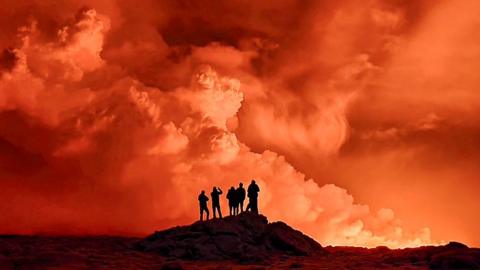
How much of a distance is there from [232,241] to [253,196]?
606cm

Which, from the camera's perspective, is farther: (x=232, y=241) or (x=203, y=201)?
(x=203, y=201)

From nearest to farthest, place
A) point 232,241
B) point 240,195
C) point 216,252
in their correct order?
1. point 216,252
2. point 232,241
3. point 240,195

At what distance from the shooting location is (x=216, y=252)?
28.1m

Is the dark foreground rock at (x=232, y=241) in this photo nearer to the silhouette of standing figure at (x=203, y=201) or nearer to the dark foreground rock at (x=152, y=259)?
the dark foreground rock at (x=152, y=259)

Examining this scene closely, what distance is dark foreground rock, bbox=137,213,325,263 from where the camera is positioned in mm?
27859

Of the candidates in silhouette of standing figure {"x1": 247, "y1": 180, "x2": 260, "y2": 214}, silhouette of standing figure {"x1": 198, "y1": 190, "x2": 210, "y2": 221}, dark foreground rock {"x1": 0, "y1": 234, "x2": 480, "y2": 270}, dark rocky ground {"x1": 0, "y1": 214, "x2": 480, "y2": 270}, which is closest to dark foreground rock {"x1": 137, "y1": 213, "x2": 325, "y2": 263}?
dark rocky ground {"x1": 0, "y1": 214, "x2": 480, "y2": 270}

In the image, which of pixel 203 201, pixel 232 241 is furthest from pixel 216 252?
pixel 203 201

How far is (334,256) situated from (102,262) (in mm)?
13000

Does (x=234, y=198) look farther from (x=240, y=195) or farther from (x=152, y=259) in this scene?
(x=152, y=259)

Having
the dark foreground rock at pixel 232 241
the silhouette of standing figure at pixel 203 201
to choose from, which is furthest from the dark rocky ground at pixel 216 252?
the silhouette of standing figure at pixel 203 201

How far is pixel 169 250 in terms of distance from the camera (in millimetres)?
28328

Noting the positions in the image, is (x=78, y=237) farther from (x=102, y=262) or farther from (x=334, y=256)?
(x=334, y=256)

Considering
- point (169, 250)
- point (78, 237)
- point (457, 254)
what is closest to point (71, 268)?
point (169, 250)

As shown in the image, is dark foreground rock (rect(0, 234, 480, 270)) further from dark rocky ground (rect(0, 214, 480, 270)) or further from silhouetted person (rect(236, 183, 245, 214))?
silhouetted person (rect(236, 183, 245, 214))
